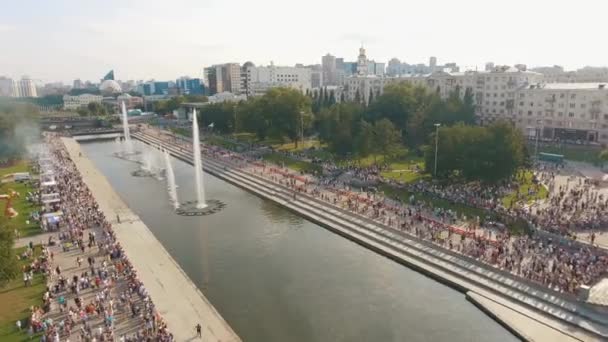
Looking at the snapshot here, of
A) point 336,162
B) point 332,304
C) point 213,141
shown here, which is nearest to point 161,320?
point 332,304

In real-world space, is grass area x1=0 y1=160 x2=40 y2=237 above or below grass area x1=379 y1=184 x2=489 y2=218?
below

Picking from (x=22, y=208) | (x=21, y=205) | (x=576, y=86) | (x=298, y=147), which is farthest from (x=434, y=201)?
(x=576, y=86)

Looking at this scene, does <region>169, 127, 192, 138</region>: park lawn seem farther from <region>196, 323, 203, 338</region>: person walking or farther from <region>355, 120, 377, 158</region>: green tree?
<region>196, 323, 203, 338</region>: person walking

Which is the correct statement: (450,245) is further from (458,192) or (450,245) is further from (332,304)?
(458,192)

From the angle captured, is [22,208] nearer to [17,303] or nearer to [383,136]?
[17,303]

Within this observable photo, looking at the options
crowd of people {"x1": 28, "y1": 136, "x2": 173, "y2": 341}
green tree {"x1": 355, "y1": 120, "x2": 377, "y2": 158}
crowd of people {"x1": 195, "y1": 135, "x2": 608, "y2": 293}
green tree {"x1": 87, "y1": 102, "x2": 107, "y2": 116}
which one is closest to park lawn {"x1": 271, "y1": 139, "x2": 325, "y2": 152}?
green tree {"x1": 355, "y1": 120, "x2": 377, "y2": 158}

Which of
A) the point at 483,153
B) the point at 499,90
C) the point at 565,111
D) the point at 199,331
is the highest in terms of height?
the point at 499,90
